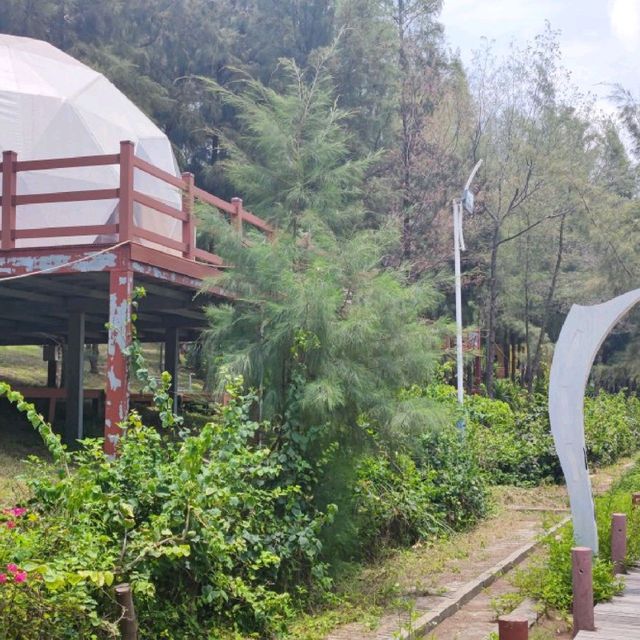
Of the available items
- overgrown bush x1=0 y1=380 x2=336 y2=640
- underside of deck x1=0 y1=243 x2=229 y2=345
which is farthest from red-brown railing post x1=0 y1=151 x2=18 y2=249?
overgrown bush x1=0 y1=380 x2=336 y2=640

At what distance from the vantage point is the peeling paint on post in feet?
34.2

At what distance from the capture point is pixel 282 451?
756 cm

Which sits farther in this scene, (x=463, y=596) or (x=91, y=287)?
(x=91, y=287)

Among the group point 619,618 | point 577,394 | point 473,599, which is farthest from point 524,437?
point 619,618

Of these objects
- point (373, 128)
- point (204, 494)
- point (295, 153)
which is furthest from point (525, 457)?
point (373, 128)

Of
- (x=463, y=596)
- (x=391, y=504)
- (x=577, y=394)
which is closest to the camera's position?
(x=463, y=596)

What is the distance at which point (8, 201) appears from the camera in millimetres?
11141

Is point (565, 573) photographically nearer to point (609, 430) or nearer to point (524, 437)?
point (524, 437)

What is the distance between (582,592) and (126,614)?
3.30 m

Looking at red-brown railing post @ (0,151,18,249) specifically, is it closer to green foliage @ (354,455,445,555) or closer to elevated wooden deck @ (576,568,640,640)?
green foliage @ (354,455,445,555)

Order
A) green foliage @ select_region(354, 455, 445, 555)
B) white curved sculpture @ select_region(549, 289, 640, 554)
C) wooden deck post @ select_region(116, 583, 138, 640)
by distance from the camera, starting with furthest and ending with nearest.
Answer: green foliage @ select_region(354, 455, 445, 555), white curved sculpture @ select_region(549, 289, 640, 554), wooden deck post @ select_region(116, 583, 138, 640)

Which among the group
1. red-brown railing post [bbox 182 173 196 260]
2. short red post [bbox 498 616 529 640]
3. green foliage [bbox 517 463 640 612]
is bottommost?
green foliage [bbox 517 463 640 612]

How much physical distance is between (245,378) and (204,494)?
2.18m

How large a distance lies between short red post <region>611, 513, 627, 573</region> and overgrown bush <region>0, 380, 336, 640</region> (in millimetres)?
2863
